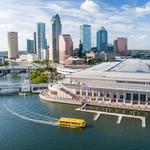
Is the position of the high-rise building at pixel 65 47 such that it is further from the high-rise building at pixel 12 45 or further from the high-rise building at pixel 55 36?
the high-rise building at pixel 12 45

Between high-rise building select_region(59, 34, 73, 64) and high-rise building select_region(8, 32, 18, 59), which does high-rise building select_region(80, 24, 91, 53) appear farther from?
high-rise building select_region(59, 34, 73, 64)

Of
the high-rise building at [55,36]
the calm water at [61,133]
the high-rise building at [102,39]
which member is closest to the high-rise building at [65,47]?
the high-rise building at [55,36]

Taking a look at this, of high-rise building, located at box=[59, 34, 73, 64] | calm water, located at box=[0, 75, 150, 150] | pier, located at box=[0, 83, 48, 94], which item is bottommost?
calm water, located at box=[0, 75, 150, 150]

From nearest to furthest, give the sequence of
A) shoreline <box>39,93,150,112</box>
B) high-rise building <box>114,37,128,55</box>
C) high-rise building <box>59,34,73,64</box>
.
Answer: shoreline <box>39,93,150,112</box>, high-rise building <box>59,34,73,64</box>, high-rise building <box>114,37,128,55</box>

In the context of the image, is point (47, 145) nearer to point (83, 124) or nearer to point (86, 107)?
point (83, 124)

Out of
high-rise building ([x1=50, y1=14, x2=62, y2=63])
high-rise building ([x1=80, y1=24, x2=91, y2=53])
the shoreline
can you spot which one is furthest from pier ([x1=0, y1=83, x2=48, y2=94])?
high-rise building ([x1=80, y1=24, x2=91, y2=53])

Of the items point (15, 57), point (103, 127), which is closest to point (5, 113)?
point (103, 127)

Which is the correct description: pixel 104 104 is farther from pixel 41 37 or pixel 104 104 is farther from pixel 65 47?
pixel 41 37

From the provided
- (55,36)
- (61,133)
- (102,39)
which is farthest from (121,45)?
(61,133)
